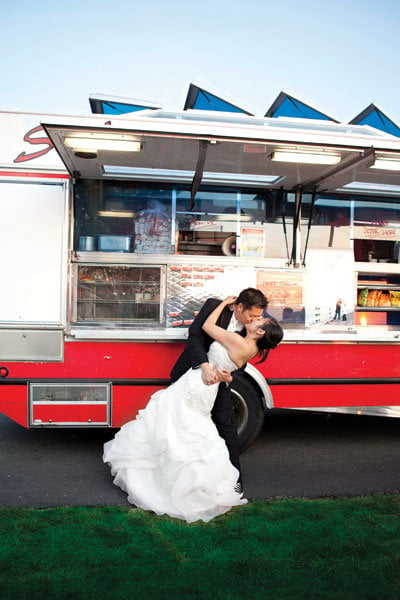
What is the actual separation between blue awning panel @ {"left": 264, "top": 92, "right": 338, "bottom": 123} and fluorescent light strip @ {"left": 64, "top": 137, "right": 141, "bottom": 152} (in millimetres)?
2654

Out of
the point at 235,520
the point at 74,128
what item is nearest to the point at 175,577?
the point at 235,520

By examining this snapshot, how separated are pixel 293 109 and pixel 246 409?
3748mm

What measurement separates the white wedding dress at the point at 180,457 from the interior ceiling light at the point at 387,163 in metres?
2.40

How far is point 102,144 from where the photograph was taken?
4.75 meters

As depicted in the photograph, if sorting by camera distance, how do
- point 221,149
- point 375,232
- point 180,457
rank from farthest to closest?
point 375,232 < point 221,149 < point 180,457

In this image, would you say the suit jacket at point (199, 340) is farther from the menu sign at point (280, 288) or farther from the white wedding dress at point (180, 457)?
the menu sign at point (280, 288)

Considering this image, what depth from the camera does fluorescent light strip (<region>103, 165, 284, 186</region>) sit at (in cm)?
562

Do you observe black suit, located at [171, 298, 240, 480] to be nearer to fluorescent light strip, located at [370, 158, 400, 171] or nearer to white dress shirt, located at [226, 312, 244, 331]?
white dress shirt, located at [226, 312, 244, 331]

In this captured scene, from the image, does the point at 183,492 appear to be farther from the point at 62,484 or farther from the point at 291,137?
the point at 291,137

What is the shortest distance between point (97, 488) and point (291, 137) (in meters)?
3.41

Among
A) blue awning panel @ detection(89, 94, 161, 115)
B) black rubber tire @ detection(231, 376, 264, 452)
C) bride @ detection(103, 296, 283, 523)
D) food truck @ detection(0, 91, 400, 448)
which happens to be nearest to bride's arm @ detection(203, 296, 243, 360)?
bride @ detection(103, 296, 283, 523)

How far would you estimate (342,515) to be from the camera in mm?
3932

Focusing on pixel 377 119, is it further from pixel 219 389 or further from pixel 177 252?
pixel 219 389

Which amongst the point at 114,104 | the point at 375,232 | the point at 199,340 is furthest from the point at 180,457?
the point at 375,232
